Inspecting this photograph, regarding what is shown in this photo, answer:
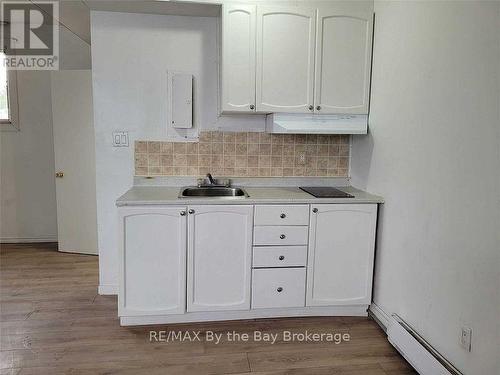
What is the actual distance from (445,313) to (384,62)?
5.24ft

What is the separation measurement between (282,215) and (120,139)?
137 cm

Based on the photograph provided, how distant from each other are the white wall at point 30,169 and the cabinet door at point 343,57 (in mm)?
3137

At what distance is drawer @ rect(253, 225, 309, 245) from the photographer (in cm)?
244

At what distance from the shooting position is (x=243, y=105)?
2.57m

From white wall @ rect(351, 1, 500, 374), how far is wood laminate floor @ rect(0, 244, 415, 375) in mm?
370

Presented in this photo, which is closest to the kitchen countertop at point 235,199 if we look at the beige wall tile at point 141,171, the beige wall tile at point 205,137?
the beige wall tile at point 141,171

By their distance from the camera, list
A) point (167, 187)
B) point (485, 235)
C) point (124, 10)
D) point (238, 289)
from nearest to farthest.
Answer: point (485, 235) → point (238, 289) → point (124, 10) → point (167, 187)

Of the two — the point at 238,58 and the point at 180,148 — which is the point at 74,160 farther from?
the point at 238,58

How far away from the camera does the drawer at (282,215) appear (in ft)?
7.98

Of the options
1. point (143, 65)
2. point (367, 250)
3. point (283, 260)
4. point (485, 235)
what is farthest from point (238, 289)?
point (143, 65)

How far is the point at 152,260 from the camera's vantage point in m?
2.37

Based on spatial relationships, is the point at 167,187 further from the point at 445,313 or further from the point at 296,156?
the point at 445,313

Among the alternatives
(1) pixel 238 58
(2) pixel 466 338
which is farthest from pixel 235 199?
(2) pixel 466 338

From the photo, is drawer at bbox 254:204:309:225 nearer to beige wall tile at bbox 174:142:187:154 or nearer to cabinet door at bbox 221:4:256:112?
cabinet door at bbox 221:4:256:112
